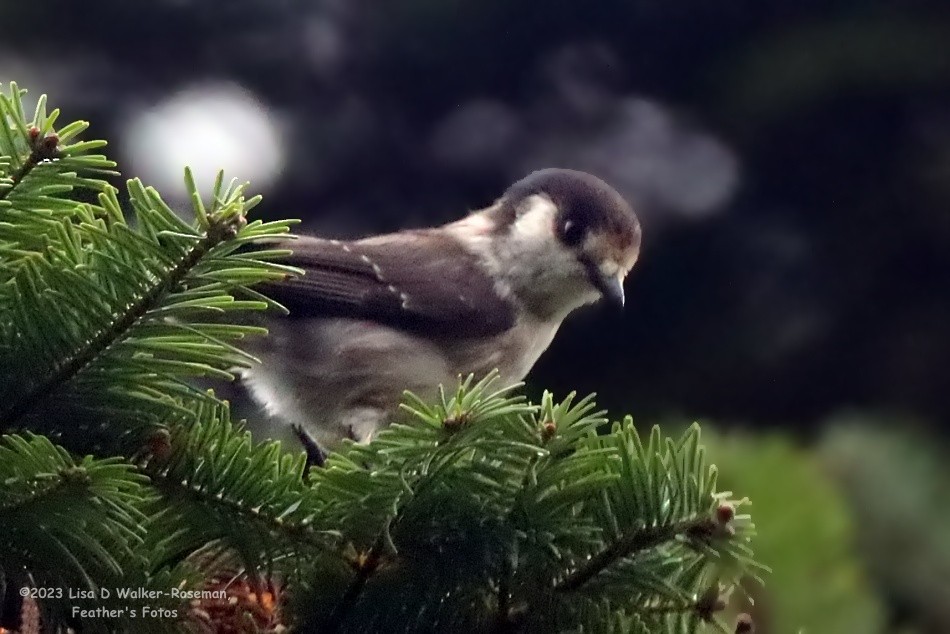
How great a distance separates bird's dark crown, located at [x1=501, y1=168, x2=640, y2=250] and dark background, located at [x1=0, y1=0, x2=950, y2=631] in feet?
0.31

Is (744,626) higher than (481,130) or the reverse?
the reverse

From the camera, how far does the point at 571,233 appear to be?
3.79ft

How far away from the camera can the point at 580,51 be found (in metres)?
1.38

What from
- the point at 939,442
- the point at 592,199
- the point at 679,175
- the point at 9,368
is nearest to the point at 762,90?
the point at 679,175

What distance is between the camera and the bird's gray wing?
1.06 m

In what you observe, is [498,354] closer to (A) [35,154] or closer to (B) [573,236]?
(B) [573,236]

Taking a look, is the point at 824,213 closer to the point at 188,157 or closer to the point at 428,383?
the point at 428,383

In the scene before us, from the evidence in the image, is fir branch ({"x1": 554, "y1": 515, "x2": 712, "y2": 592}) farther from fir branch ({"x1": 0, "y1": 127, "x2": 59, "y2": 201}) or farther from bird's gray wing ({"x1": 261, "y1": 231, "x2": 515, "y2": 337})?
bird's gray wing ({"x1": 261, "y1": 231, "x2": 515, "y2": 337})

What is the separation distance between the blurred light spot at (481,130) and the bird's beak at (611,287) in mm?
258

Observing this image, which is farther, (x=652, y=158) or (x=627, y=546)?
(x=652, y=158)

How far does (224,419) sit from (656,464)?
7.4 inches

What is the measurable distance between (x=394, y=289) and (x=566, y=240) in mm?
175

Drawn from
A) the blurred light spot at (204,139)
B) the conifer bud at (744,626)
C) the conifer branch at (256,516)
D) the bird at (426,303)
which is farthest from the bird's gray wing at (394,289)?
the conifer bud at (744,626)

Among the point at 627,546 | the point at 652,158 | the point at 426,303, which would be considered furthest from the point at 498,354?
the point at 627,546
